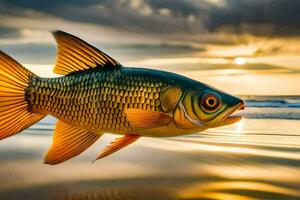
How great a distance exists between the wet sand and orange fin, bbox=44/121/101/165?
35 cm

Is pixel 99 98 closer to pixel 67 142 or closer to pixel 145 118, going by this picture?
pixel 145 118

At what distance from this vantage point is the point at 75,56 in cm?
307

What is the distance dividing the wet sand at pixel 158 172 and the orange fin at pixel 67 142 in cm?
35

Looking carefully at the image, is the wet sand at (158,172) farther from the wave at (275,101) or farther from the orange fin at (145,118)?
the wave at (275,101)

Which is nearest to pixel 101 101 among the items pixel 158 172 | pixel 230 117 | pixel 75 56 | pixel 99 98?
pixel 99 98

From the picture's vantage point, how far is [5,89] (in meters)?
3.10

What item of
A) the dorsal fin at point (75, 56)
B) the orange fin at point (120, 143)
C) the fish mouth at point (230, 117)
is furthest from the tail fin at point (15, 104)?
the fish mouth at point (230, 117)

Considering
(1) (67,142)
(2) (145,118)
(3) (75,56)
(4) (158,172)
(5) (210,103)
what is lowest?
(4) (158,172)

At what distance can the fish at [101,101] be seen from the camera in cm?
277

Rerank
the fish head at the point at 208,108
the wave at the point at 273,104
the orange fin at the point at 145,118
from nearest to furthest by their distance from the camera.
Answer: the orange fin at the point at 145,118
the fish head at the point at 208,108
the wave at the point at 273,104

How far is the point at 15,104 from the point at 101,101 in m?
0.66

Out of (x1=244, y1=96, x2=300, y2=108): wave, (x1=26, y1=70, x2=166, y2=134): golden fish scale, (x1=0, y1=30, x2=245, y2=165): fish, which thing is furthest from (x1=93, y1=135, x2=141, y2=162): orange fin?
(x1=244, y1=96, x2=300, y2=108): wave

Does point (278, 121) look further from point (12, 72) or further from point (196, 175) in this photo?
point (12, 72)

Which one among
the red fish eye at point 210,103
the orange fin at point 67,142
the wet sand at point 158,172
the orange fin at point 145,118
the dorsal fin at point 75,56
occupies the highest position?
the dorsal fin at point 75,56
